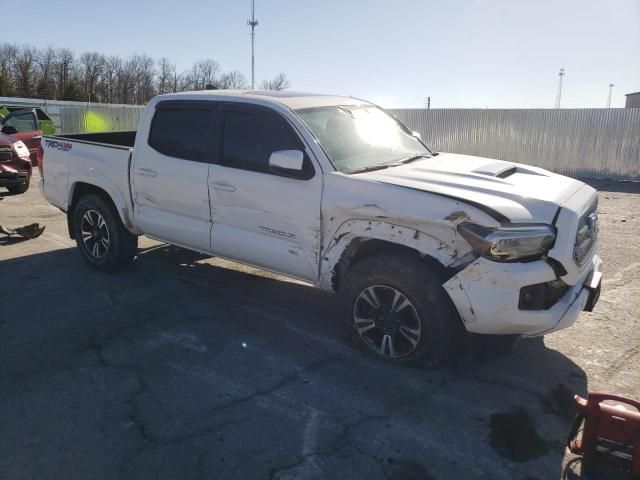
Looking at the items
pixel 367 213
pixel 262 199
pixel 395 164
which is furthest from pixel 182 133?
pixel 367 213

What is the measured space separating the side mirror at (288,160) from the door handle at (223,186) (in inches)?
24.0

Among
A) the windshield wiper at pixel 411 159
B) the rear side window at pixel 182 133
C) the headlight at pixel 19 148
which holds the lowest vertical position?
the headlight at pixel 19 148

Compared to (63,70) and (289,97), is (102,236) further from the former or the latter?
(63,70)

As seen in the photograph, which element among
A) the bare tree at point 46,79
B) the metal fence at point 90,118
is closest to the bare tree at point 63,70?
the bare tree at point 46,79

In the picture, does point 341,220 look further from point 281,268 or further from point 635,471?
point 635,471

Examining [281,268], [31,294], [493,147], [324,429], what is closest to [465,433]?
[324,429]

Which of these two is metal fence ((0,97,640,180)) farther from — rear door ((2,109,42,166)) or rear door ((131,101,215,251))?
rear door ((131,101,215,251))

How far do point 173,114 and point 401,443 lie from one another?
11.9ft

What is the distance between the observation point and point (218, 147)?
459cm

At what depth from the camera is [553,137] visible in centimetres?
1722

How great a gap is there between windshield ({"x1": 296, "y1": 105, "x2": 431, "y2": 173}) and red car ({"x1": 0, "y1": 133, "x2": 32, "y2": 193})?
27.5ft

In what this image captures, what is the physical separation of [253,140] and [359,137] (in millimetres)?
890

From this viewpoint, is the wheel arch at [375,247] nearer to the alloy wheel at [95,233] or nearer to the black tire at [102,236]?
the black tire at [102,236]

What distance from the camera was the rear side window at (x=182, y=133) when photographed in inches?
186
